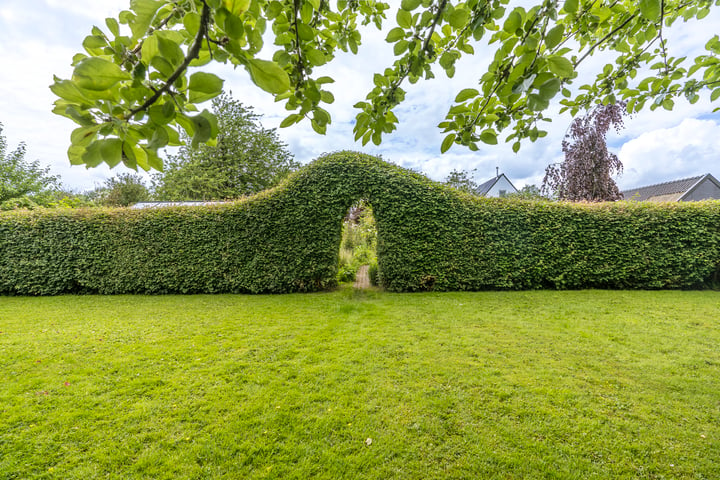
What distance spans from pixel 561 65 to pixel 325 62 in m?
0.71

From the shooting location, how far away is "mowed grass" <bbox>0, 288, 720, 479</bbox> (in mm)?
1953

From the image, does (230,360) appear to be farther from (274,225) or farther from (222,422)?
(274,225)

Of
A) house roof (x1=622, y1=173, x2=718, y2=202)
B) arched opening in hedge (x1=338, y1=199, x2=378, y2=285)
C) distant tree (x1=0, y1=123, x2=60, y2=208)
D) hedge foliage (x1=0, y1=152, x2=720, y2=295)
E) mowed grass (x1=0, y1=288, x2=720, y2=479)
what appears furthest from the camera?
house roof (x1=622, y1=173, x2=718, y2=202)

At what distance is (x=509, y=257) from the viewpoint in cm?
673

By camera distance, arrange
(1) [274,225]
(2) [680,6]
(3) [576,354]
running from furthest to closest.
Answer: (1) [274,225] < (3) [576,354] < (2) [680,6]

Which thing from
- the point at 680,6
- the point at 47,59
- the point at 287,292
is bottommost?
the point at 287,292

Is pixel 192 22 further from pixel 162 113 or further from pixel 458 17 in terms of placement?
pixel 458 17

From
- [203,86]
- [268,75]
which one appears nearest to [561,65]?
[268,75]

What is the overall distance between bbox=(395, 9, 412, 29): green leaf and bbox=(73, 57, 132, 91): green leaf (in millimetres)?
932

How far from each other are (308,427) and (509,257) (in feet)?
19.9

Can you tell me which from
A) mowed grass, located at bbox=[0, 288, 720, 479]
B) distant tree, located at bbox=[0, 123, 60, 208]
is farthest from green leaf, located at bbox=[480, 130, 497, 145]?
distant tree, located at bbox=[0, 123, 60, 208]

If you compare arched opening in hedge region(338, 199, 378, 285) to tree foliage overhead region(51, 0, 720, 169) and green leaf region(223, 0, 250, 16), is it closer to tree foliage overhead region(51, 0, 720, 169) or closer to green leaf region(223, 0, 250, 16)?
tree foliage overhead region(51, 0, 720, 169)

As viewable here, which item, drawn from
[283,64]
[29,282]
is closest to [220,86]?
[283,64]

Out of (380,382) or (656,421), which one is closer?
(656,421)
